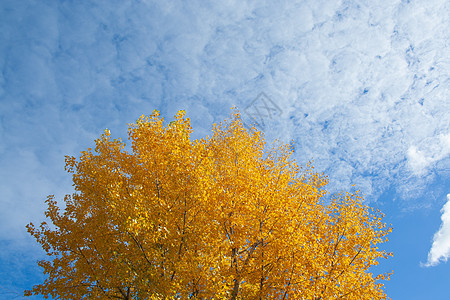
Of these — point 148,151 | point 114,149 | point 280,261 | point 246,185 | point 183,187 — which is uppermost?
point 114,149

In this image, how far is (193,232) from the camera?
376 inches

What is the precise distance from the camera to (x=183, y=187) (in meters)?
9.87

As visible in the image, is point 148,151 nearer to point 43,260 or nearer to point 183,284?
point 183,284

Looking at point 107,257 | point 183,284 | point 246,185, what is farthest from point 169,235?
point 246,185

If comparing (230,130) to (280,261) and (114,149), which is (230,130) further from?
(280,261)

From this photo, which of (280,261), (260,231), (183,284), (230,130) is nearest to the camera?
(183,284)

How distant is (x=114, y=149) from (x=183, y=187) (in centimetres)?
473

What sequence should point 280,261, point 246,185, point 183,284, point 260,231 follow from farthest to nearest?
point 246,185, point 260,231, point 280,261, point 183,284

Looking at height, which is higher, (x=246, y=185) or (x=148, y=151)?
(x=148, y=151)

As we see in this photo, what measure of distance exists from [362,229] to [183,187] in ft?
26.1

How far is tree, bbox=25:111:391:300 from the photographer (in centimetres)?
938

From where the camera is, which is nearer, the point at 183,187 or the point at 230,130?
the point at 183,187

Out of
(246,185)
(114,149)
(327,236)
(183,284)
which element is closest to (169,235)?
(183,284)

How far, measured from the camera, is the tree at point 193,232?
369 inches
